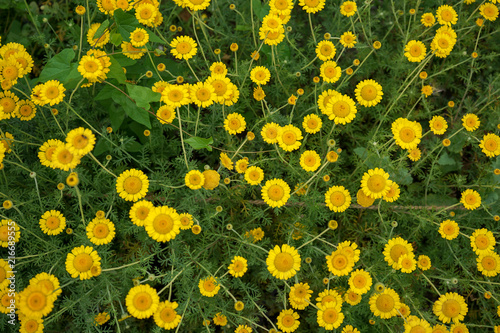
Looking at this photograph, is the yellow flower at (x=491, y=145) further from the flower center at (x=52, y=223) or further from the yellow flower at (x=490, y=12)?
the flower center at (x=52, y=223)

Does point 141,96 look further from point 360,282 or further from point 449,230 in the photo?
point 449,230

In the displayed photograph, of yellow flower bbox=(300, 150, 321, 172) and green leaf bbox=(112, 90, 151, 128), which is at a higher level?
green leaf bbox=(112, 90, 151, 128)

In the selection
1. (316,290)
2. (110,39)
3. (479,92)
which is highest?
(110,39)

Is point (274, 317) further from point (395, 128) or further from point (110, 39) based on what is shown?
point (110, 39)

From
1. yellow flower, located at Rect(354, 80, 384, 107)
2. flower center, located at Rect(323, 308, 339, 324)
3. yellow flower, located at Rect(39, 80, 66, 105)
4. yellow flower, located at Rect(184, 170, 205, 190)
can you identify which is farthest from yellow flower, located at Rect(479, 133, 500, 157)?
yellow flower, located at Rect(39, 80, 66, 105)

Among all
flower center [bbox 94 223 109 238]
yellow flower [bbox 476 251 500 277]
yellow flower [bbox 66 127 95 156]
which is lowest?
yellow flower [bbox 476 251 500 277]

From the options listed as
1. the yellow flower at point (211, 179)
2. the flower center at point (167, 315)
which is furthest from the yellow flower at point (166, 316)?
the yellow flower at point (211, 179)

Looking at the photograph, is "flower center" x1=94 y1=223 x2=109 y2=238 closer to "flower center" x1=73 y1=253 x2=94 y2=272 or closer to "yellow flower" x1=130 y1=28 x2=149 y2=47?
"flower center" x1=73 y1=253 x2=94 y2=272

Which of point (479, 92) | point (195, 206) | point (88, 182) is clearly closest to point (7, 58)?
point (88, 182)
